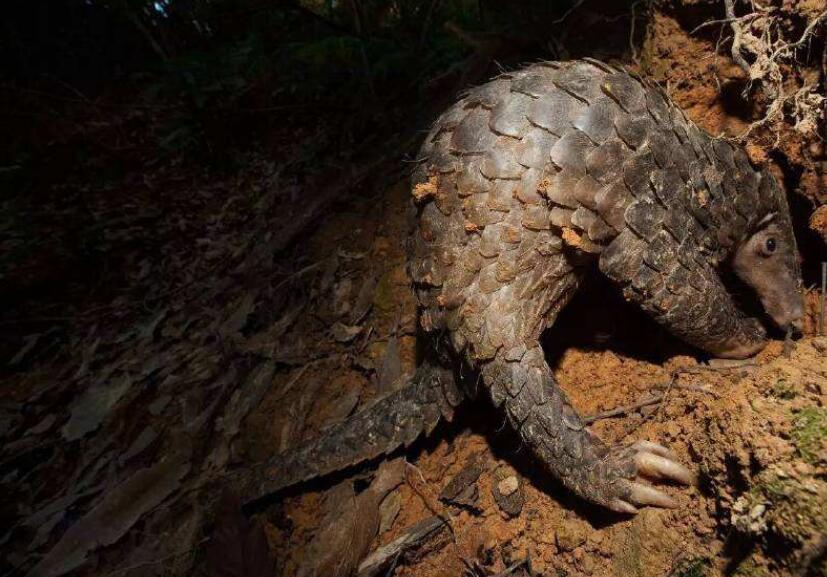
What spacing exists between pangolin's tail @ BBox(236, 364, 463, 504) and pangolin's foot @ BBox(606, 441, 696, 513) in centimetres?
77

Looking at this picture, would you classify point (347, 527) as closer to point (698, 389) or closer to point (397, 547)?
point (397, 547)

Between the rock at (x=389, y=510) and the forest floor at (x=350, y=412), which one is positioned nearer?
the forest floor at (x=350, y=412)

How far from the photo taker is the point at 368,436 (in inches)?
90.9

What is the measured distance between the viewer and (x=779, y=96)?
74.5 inches

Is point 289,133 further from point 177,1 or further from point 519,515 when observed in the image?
point 519,515

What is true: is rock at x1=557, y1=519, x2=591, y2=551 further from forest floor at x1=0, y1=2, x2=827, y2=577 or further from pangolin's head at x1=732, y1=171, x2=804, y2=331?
pangolin's head at x1=732, y1=171, x2=804, y2=331

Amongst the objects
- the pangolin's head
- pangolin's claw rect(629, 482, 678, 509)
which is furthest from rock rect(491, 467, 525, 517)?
the pangolin's head

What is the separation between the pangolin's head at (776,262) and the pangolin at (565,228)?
232 millimetres

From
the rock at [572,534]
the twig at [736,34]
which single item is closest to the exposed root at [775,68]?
the twig at [736,34]

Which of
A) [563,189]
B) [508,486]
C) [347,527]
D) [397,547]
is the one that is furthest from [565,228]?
[347,527]

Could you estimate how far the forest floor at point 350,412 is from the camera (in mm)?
1436

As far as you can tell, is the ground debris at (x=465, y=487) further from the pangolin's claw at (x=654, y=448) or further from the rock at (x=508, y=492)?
the pangolin's claw at (x=654, y=448)

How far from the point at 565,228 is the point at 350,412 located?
168 centimetres

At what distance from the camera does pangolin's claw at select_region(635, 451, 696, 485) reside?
5.18 feet
